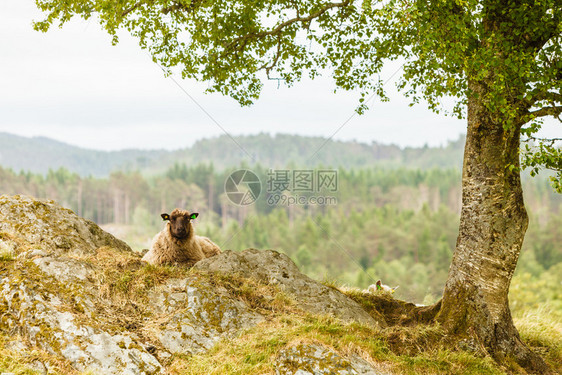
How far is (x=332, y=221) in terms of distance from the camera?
14300 cm

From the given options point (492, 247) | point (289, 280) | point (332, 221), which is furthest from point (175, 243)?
point (332, 221)

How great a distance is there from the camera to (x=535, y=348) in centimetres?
1218

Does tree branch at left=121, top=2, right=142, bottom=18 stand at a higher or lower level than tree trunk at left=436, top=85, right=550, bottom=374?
higher

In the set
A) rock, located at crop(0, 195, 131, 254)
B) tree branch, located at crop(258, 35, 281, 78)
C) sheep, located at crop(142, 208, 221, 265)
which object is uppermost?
tree branch, located at crop(258, 35, 281, 78)

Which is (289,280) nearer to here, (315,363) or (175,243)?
(315,363)

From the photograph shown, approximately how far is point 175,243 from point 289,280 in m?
4.01

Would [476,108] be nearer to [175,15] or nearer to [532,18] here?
[532,18]

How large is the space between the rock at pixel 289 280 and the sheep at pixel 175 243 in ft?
8.37

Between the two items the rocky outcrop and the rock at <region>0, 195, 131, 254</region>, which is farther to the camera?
the rock at <region>0, 195, 131, 254</region>

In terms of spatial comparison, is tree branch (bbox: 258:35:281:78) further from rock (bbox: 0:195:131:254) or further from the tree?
rock (bbox: 0:195:131:254)

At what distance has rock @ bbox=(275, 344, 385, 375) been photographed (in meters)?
7.43

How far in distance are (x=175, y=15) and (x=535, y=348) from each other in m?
12.3

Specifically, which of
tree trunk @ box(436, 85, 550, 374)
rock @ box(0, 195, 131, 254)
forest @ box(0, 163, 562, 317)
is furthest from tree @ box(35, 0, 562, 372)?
forest @ box(0, 163, 562, 317)

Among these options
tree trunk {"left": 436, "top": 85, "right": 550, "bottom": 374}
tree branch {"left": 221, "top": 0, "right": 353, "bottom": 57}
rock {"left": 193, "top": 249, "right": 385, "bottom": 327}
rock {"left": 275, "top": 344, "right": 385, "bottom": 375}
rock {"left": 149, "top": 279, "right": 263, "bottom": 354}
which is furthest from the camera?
tree branch {"left": 221, "top": 0, "right": 353, "bottom": 57}
